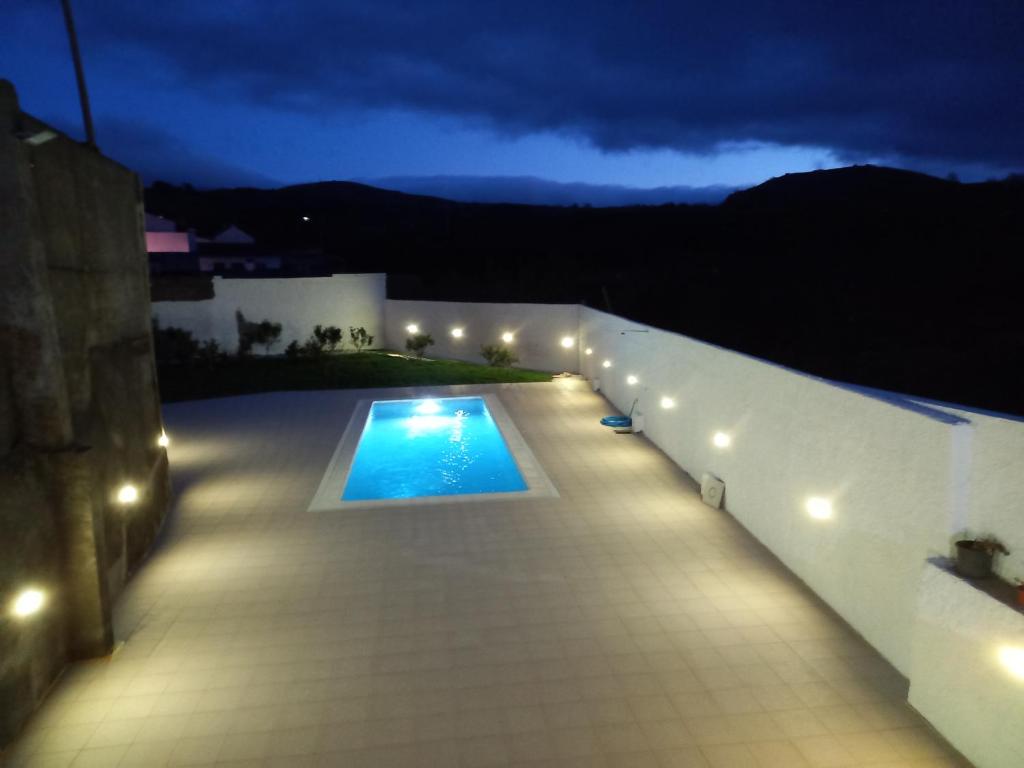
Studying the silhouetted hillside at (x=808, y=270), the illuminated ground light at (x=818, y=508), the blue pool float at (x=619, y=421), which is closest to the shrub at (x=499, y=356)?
the silhouetted hillside at (x=808, y=270)

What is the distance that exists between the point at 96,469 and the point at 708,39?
30943 mm

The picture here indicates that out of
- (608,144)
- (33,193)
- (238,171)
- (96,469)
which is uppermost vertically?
(238,171)

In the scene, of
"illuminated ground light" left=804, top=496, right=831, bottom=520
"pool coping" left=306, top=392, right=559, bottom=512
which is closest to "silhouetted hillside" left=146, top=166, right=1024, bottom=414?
"pool coping" left=306, top=392, right=559, bottom=512

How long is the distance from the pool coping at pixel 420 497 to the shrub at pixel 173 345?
8495 mm

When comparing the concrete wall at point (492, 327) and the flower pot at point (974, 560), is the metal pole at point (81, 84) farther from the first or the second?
the concrete wall at point (492, 327)

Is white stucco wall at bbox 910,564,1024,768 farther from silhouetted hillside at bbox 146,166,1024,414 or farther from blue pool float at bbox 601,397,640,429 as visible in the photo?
silhouetted hillside at bbox 146,166,1024,414

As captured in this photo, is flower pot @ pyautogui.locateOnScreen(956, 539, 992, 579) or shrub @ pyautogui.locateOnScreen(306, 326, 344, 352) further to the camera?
shrub @ pyautogui.locateOnScreen(306, 326, 344, 352)

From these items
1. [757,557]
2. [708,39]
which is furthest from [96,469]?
[708,39]

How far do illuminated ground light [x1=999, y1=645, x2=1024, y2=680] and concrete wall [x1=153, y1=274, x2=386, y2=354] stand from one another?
20.1m

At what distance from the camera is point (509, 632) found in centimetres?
574

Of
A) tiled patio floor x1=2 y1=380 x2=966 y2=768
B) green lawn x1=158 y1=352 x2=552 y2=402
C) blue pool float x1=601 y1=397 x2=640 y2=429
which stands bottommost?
tiled patio floor x1=2 y1=380 x2=966 y2=768

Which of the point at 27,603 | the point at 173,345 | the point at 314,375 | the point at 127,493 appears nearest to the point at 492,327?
the point at 314,375

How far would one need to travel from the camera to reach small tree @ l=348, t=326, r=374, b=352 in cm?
2131

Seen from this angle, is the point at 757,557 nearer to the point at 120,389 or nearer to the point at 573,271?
the point at 120,389
